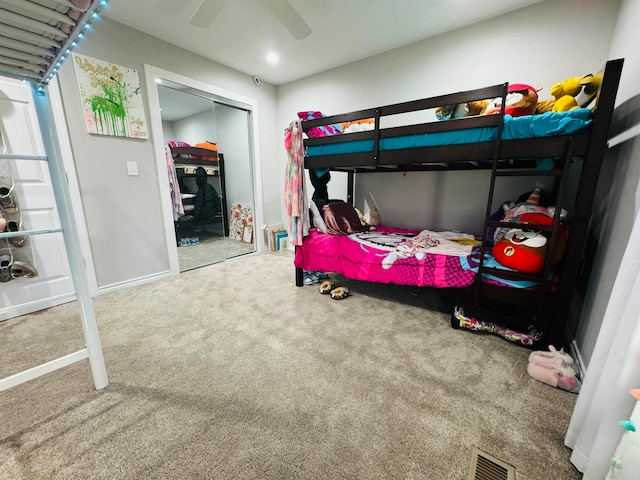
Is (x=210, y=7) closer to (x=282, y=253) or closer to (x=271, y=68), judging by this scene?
(x=271, y=68)

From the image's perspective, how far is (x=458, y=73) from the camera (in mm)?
2473

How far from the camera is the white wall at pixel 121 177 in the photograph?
2.20 metres

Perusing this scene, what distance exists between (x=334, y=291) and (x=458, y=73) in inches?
97.1

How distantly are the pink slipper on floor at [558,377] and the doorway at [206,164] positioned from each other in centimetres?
329

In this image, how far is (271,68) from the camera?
10.4 feet

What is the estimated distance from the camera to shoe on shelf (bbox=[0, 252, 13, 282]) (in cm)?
197

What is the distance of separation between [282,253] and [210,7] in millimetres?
2787

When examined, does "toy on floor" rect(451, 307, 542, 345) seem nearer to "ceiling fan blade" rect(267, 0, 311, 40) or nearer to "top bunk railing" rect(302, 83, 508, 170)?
"top bunk railing" rect(302, 83, 508, 170)

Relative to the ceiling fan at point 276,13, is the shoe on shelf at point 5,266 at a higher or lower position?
lower

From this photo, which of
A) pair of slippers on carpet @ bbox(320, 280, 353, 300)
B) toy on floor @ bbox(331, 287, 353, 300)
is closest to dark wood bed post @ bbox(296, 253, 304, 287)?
pair of slippers on carpet @ bbox(320, 280, 353, 300)

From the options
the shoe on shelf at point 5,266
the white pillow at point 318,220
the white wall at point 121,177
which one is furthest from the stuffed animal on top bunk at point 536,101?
the shoe on shelf at point 5,266

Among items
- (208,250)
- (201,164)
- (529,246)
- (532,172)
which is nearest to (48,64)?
(532,172)

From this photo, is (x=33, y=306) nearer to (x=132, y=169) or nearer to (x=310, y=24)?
(x=132, y=169)

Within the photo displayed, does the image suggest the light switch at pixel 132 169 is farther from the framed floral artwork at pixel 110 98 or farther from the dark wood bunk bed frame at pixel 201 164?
the dark wood bunk bed frame at pixel 201 164
